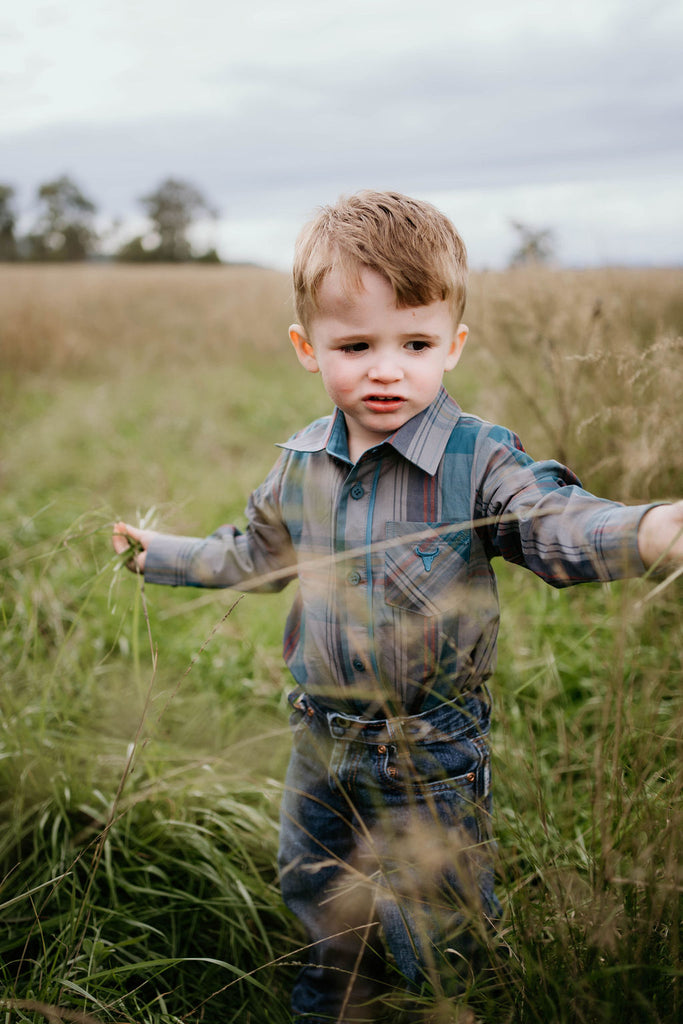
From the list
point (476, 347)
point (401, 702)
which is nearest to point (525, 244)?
point (476, 347)

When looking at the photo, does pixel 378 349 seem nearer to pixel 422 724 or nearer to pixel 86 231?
pixel 422 724

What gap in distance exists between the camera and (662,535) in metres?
0.90

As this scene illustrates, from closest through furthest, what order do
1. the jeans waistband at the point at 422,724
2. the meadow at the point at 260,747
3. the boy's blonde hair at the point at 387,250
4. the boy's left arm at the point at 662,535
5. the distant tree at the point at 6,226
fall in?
the boy's left arm at the point at 662,535 < the meadow at the point at 260,747 < the boy's blonde hair at the point at 387,250 < the jeans waistband at the point at 422,724 < the distant tree at the point at 6,226

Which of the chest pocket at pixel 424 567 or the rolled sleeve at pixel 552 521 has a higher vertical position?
the rolled sleeve at pixel 552 521

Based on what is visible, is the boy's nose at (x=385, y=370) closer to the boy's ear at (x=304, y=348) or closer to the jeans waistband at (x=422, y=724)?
the boy's ear at (x=304, y=348)

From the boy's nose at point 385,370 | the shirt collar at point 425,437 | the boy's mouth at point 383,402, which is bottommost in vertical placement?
the shirt collar at point 425,437

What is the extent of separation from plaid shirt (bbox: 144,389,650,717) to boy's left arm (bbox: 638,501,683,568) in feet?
0.60

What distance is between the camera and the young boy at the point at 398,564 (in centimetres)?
116

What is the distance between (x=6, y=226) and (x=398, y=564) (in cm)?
3456

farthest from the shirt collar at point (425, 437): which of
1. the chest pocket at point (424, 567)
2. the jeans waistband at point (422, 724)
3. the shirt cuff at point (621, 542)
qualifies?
the jeans waistband at point (422, 724)

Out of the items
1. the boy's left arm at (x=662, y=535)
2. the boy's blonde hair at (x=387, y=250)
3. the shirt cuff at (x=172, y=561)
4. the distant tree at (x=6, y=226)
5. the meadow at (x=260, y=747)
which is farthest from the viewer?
the distant tree at (x=6, y=226)

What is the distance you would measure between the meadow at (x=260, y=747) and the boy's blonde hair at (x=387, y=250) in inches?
20.6

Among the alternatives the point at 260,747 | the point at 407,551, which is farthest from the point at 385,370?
the point at 260,747

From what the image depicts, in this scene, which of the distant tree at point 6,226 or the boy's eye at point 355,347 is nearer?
the boy's eye at point 355,347
